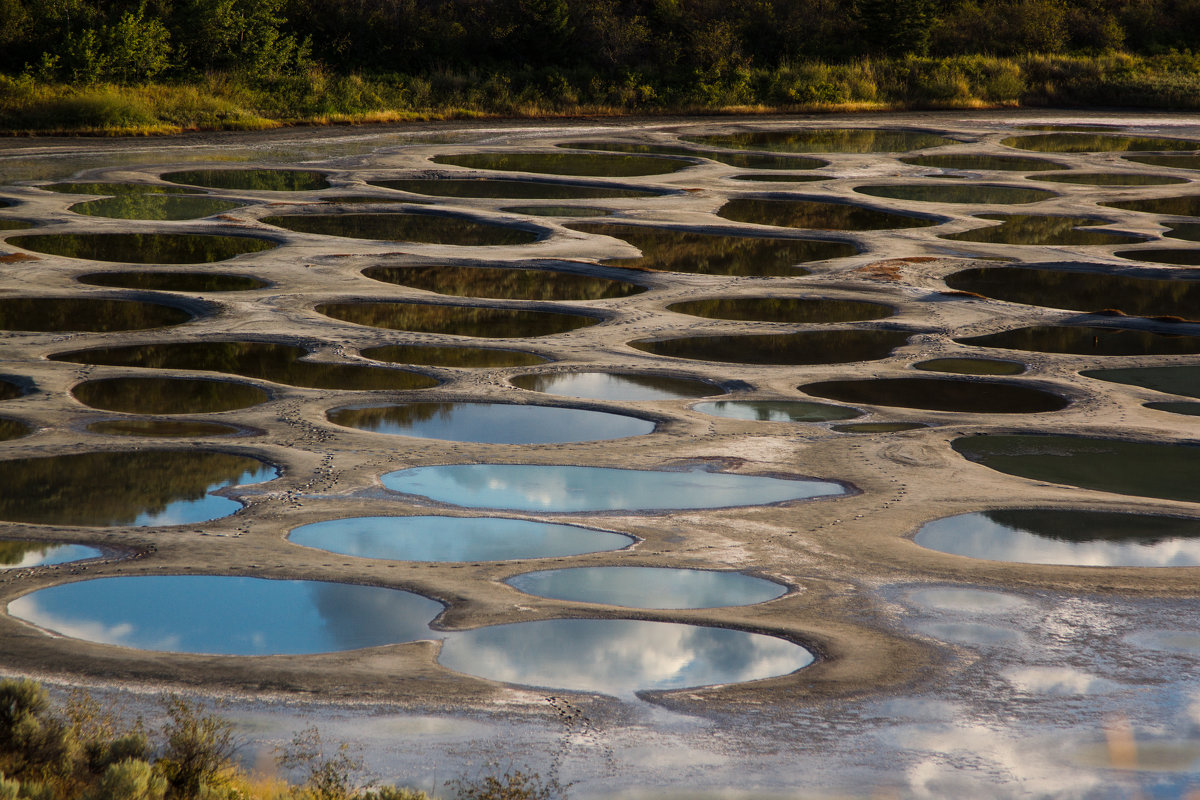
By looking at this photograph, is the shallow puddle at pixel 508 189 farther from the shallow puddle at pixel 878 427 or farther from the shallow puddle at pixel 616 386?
the shallow puddle at pixel 878 427

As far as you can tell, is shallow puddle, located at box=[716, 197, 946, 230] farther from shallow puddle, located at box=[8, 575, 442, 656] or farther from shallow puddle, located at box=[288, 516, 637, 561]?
shallow puddle, located at box=[8, 575, 442, 656]

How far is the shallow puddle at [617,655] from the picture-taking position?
7.19 metres

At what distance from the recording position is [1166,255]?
2248cm

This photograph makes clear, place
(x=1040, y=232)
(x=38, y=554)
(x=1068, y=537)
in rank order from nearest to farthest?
(x=38, y=554)
(x=1068, y=537)
(x=1040, y=232)

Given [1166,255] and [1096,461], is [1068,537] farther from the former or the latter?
[1166,255]

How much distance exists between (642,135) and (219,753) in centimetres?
3690

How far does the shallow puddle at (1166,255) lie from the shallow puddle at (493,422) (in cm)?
1307

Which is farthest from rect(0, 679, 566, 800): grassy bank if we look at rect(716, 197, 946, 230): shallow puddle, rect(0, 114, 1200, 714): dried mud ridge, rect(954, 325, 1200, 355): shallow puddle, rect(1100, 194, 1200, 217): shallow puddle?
rect(1100, 194, 1200, 217): shallow puddle

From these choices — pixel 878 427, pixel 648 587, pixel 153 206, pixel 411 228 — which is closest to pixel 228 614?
pixel 648 587

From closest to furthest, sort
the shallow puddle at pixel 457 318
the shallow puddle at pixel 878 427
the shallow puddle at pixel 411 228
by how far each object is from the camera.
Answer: the shallow puddle at pixel 878 427 → the shallow puddle at pixel 457 318 → the shallow puddle at pixel 411 228

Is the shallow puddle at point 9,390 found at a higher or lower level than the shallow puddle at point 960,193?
lower

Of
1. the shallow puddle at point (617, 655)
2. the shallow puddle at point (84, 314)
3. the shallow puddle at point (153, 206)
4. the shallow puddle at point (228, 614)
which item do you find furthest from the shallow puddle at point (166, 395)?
the shallow puddle at point (153, 206)

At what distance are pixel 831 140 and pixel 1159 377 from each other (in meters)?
28.3

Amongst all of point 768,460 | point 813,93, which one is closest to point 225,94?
point 813,93
